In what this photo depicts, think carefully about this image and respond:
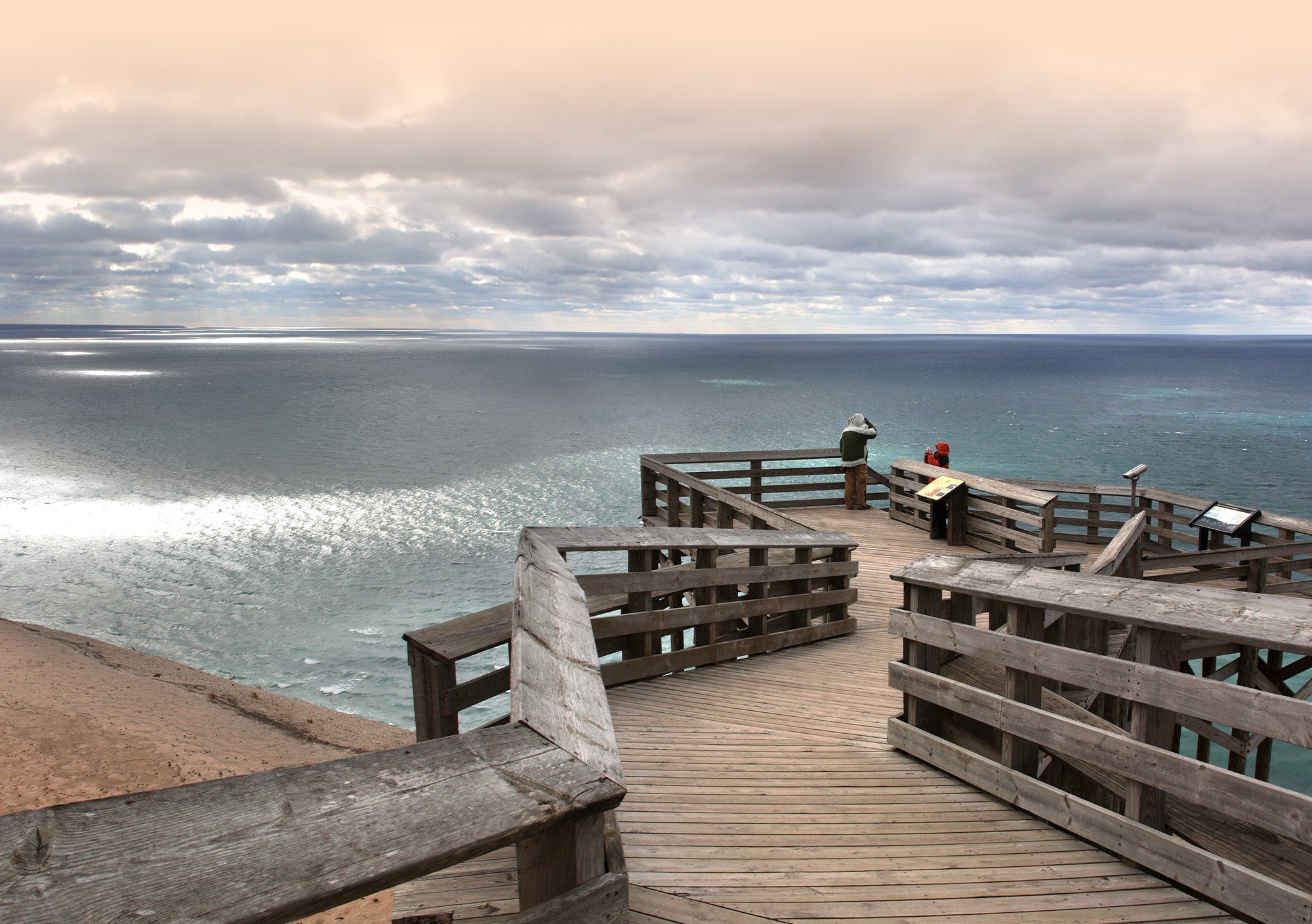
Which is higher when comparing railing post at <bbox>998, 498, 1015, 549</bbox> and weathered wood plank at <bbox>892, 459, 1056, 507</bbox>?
weathered wood plank at <bbox>892, 459, 1056, 507</bbox>

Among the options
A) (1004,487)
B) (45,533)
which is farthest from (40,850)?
(45,533)

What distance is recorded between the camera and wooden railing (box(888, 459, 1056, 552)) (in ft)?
36.6

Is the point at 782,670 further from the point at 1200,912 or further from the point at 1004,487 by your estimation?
the point at 1004,487

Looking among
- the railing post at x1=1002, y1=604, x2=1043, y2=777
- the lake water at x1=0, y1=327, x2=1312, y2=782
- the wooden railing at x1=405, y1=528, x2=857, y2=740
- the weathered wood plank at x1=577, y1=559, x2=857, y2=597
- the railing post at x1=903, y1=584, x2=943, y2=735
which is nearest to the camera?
the railing post at x1=1002, y1=604, x2=1043, y2=777

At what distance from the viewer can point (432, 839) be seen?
136cm

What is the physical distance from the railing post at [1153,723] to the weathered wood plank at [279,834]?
257cm

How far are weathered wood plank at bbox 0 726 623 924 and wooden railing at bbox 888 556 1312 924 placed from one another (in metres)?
2.44

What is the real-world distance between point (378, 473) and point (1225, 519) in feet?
114

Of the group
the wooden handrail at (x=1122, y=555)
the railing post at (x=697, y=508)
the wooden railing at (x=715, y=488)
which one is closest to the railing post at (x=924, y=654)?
the wooden handrail at (x=1122, y=555)

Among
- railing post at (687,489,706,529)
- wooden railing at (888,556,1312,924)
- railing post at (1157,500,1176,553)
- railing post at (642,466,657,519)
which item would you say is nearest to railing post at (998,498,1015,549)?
railing post at (1157,500,1176,553)

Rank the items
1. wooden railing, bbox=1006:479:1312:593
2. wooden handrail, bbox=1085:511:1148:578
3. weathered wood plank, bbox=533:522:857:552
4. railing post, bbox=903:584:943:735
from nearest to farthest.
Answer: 1. railing post, bbox=903:584:943:735
2. weathered wood plank, bbox=533:522:857:552
3. wooden handrail, bbox=1085:511:1148:578
4. wooden railing, bbox=1006:479:1312:593

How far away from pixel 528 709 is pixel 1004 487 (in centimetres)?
1125

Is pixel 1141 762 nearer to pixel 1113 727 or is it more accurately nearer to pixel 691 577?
pixel 1113 727

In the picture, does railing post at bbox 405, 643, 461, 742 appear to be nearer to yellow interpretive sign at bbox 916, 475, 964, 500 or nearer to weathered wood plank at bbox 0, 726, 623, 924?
weathered wood plank at bbox 0, 726, 623, 924
